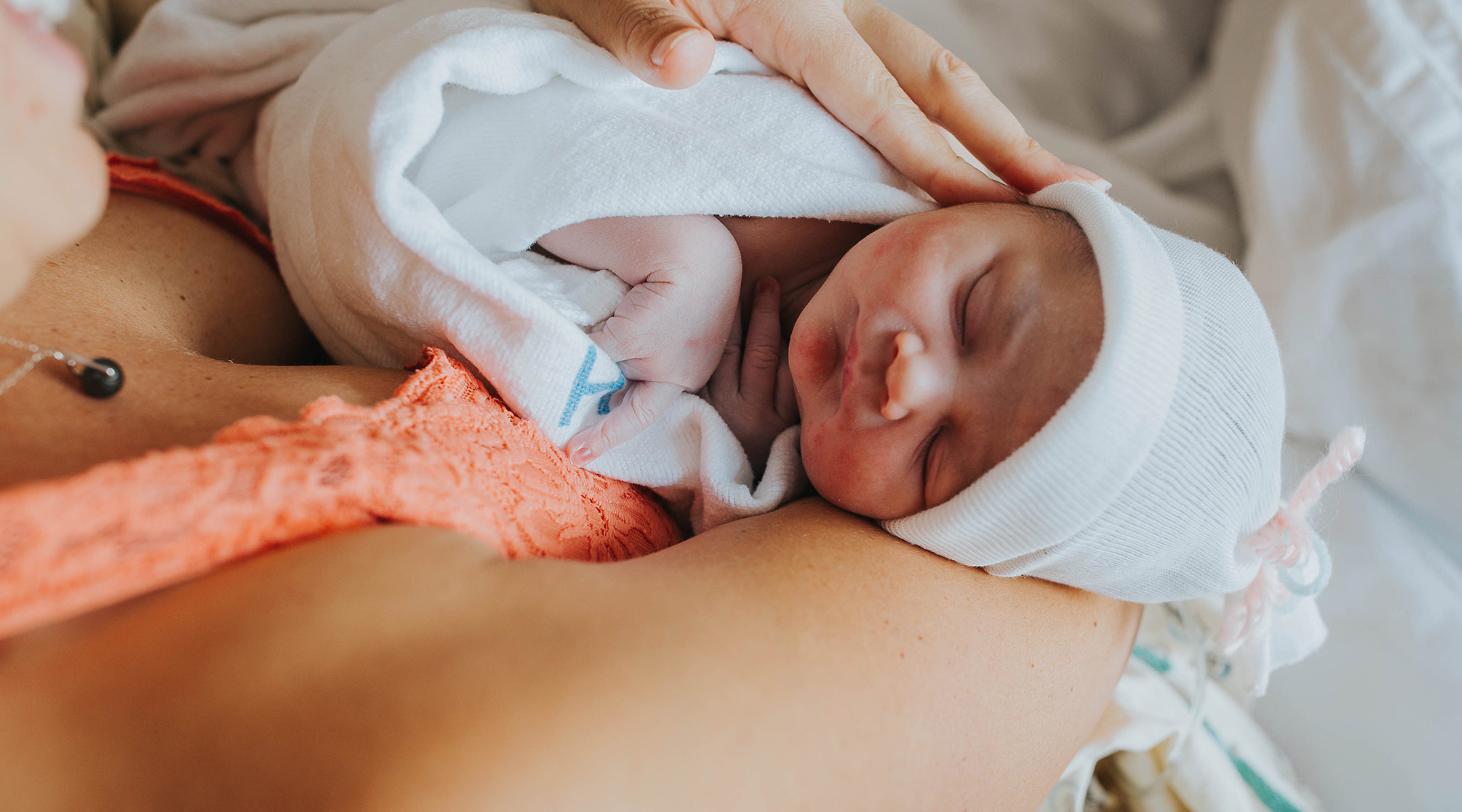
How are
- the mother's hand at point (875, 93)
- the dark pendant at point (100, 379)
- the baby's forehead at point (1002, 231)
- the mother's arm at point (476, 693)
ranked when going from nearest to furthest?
the mother's arm at point (476, 693) → the dark pendant at point (100, 379) → the baby's forehead at point (1002, 231) → the mother's hand at point (875, 93)

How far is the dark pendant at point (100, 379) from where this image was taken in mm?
575

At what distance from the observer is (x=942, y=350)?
0.84 metres

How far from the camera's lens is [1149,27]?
157 cm

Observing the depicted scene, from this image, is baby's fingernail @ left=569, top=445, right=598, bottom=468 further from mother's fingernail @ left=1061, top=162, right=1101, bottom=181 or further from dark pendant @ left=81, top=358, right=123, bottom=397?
mother's fingernail @ left=1061, top=162, right=1101, bottom=181

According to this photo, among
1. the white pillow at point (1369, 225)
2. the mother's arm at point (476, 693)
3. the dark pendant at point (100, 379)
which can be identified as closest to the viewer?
the mother's arm at point (476, 693)

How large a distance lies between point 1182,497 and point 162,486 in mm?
859

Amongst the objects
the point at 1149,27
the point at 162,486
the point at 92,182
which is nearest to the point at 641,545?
the point at 162,486

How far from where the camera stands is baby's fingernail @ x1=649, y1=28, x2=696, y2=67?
816 millimetres

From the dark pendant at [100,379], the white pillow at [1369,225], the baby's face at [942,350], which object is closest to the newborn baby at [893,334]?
the baby's face at [942,350]

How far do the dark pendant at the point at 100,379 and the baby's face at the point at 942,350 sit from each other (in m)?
0.65

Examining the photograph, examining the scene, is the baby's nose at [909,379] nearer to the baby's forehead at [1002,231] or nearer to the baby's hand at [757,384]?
the baby's forehead at [1002,231]

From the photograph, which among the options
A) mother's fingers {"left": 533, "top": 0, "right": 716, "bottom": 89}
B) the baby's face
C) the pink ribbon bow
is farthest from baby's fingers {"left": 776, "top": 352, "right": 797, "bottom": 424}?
the pink ribbon bow

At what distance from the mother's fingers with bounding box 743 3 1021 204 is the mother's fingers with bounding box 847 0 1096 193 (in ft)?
0.20

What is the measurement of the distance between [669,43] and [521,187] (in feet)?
0.79
